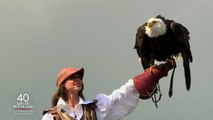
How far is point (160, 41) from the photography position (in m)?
4.71

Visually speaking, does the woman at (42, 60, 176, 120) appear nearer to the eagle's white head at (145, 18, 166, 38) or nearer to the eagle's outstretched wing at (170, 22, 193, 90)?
the eagle's outstretched wing at (170, 22, 193, 90)

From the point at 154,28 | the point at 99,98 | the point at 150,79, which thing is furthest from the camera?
the point at 154,28

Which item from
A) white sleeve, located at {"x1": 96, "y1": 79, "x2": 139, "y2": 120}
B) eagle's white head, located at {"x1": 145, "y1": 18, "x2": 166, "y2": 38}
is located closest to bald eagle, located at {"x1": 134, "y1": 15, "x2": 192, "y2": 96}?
eagle's white head, located at {"x1": 145, "y1": 18, "x2": 166, "y2": 38}

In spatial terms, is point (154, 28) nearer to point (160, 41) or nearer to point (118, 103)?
point (160, 41)

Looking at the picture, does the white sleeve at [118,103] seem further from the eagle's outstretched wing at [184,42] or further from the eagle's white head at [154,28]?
the eagle's white head at [154,28]

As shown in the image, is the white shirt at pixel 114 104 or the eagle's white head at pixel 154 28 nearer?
the white shirt at pixel 114 104

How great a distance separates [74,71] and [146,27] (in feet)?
6.94

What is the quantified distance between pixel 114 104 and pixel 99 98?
5.2 inches

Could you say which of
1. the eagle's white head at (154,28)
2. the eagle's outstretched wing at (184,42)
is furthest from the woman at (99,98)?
the eagle's white head at (154,28)

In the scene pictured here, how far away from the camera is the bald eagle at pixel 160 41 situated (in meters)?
4.55

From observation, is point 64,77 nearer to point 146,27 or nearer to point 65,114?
point 65,114

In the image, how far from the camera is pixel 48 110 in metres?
2.96

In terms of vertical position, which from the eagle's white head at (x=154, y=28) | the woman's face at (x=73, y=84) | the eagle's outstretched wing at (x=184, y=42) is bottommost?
the woman's face at (x=73, y=84)

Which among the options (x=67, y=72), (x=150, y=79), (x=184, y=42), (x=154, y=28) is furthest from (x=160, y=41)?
(x=67, y=72)
